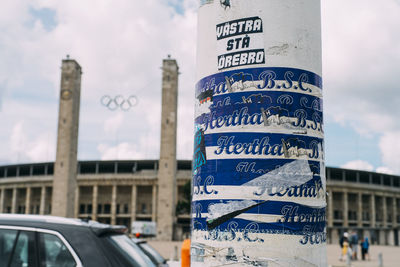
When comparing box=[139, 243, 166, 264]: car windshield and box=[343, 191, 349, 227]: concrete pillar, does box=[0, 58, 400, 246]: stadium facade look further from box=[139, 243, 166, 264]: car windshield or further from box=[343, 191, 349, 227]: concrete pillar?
box=[139, 243, 166, 264]: car windshield

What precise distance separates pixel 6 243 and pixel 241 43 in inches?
117

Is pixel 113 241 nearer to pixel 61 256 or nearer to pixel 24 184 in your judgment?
pixel 61 256

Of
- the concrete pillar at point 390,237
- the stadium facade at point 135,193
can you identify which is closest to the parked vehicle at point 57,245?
the concrete pillar at point 390,237

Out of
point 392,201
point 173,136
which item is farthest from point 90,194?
point 392,201

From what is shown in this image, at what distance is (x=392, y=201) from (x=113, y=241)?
90.7 meters

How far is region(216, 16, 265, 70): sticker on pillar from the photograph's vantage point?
397cm

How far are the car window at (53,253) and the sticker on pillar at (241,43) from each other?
7.36ft

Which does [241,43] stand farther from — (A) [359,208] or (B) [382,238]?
(A) [359,208]

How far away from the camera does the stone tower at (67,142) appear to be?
53875 millimetres

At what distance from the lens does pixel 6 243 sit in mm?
4363

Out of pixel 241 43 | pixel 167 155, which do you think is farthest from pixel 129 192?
pixel 241 43

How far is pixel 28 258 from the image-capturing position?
13.9ft

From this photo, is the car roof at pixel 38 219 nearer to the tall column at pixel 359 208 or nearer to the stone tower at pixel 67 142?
the stone tower at pixel 67 142

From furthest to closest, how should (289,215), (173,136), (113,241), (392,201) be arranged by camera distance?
(392,201) < (173,136) < (113,241) < (289,215)
